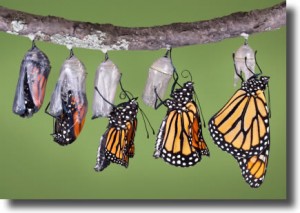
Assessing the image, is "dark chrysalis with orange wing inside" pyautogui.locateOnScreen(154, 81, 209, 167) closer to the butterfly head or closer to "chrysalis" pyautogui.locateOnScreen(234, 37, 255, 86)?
the butterfly head

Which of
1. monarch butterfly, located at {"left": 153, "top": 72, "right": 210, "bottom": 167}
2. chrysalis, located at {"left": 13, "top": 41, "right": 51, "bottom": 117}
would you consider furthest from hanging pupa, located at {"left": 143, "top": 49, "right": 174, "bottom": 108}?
chrysalis, located at {"left": 13, "top": 41, "right": 51, "bottom": 117}

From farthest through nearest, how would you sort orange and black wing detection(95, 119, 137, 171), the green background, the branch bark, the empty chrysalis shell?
1. the green background
2. orange and black wing detection(95, 119, 137, 171)
3. the empty chrysalis shell
4. the branch bark

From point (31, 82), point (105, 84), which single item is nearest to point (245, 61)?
point (105, 84)

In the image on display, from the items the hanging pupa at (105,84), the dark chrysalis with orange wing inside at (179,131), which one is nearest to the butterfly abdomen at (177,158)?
the dark chrysalis with orange wing inside at (179,131)

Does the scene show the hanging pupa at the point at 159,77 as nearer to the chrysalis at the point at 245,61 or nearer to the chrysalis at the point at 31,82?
the chrysalis at the point at 245,61

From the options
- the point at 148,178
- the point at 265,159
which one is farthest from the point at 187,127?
the point at 148,178

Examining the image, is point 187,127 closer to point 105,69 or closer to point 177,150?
point 177,150
